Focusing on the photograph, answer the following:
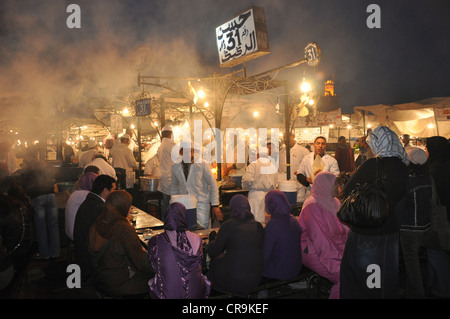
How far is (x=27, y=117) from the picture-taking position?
796cm

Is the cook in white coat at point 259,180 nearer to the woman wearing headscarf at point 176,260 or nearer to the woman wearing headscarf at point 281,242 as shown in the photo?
the woman wearing headscarf at point 281,242

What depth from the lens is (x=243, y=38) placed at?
7.34 metres

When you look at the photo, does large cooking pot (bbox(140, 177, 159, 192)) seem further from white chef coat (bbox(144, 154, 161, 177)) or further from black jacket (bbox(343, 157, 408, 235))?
black jacket (bbox(343, 157, 408, 235))

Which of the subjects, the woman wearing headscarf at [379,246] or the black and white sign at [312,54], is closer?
the woman wearing headscarf at [379,246]

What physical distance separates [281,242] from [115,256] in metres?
1.73

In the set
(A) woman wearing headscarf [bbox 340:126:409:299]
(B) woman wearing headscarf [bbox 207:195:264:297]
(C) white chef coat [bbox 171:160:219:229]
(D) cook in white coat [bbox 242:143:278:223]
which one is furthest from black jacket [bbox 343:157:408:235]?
(D) cook in white coat [bbox 242:143:278:223]

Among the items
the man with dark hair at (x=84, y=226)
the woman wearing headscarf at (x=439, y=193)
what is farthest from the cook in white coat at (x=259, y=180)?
the man with dark hair at (x=84, y=226)

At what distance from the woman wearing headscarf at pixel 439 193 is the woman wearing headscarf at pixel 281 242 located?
5.87 ft

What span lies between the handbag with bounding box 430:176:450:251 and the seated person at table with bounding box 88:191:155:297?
11.0ft

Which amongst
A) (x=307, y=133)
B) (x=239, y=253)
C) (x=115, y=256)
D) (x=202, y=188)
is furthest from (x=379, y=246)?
(x=307, y=133)

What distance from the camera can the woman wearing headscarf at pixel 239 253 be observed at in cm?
317

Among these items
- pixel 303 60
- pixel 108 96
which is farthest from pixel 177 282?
pixel 108 96

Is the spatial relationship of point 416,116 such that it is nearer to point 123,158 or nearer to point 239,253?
point 123,158

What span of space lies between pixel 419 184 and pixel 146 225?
148 inches
